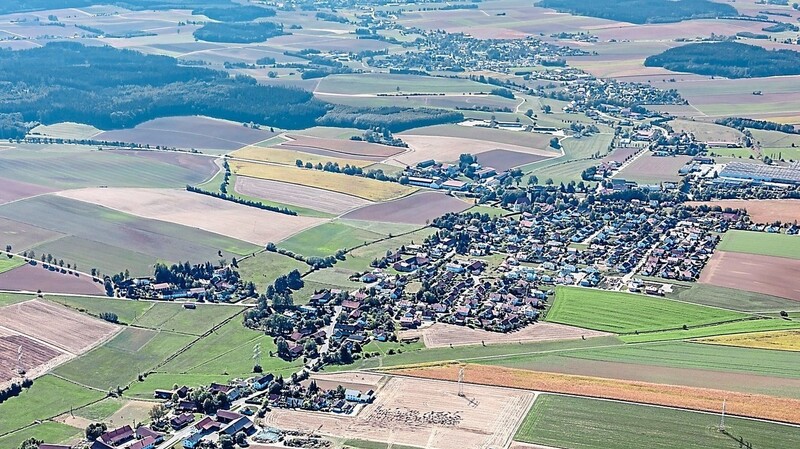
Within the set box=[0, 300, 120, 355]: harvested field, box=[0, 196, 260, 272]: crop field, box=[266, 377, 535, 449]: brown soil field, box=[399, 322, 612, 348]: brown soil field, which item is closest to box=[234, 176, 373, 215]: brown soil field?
box=[0, 196, 260, 272]: crop field

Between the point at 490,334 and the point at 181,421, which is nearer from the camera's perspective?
the point at 181,421

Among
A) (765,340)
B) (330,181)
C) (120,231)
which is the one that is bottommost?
(765,340)

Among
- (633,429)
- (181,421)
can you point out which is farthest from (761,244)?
(181,421)

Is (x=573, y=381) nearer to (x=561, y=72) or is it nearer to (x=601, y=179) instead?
(x=601, y=179)

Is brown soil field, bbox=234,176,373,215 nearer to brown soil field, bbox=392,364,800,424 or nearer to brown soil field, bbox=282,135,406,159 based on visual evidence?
brown soil field, bbox=282,135,406,159

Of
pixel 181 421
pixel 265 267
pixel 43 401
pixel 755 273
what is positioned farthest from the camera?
pixel 265 267

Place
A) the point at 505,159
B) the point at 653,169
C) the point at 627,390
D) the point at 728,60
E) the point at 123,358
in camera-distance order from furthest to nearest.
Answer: the point at 728,60 < the point at 505,159 < the point at 653,169 < the point at 123,358 < the point at 627,390

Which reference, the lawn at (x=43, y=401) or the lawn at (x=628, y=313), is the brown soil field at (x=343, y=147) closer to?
the lawn at (x=628, y=313)

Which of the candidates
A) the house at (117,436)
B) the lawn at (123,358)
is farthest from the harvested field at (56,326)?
the house at (117,436)

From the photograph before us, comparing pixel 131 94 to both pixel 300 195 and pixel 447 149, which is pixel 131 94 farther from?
pixel 300 195
